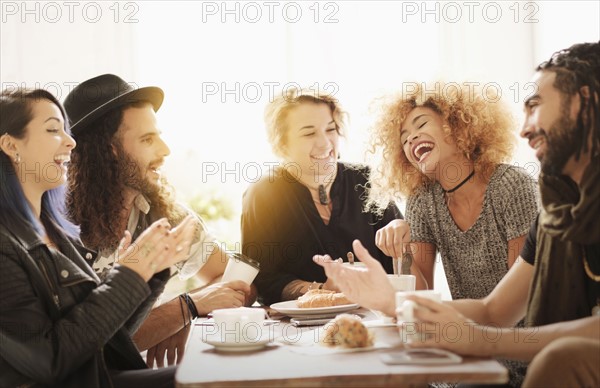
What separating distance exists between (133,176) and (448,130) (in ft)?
3.84

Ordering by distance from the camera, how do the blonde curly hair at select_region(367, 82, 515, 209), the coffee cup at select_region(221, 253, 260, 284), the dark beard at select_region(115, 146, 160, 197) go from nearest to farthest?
the coffee cup at select_region(221, 253, 260, 284) → the blonde curly hair at select_region(367, 82, 515, 209) → the dark beard at select_region(115, 146, 160, 197)

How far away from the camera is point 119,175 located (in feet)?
8.94

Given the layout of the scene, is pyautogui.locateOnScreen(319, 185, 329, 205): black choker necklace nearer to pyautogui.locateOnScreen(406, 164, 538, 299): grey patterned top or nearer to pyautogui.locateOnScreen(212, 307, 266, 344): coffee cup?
pyautogui.locateOnScreen(406, 164, 538, 299): grey patterned top

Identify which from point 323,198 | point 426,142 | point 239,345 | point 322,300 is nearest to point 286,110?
point 323,198

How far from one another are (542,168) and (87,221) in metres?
1.60

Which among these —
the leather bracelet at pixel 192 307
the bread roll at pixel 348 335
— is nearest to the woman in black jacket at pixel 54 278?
the leather bracelet at pixel 192 307

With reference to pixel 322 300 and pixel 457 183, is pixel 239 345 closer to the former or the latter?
pixel 322 300

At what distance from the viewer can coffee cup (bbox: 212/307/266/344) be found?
1.71m

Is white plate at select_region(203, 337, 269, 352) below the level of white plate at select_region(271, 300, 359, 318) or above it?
above

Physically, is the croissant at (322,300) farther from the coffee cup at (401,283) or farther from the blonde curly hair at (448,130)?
the blonde curly hair at (448,130)

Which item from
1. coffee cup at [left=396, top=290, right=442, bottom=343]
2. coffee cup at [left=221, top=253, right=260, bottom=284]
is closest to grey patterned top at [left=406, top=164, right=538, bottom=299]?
coffee cup at [left=221, top=253, right=260, bottom=284]

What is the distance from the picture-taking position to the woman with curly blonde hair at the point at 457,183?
8.03 feet

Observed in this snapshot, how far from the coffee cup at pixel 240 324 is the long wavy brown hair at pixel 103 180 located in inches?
39.7

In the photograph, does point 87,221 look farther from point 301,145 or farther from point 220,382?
point 220,382
